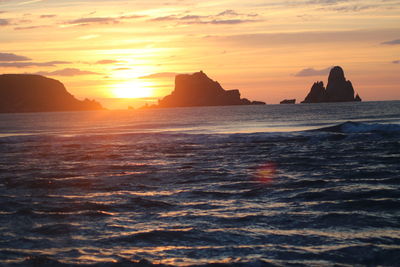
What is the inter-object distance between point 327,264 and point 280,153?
20.8 metres

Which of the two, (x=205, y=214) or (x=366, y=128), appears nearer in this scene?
(x=205, y=214)

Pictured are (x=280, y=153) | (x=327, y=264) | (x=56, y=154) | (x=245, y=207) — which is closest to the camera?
(x=327, y=264)

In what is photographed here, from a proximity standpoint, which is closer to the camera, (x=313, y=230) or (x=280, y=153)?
(x=313, y=230)

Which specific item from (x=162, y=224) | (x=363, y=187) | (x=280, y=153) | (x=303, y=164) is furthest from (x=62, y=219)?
(x=280, y=153)

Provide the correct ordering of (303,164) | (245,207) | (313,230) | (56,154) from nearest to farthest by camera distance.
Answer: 1. (313,230)
2. (245,207)
3. (303,164)
4. (56,154)

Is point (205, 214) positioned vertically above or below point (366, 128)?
below

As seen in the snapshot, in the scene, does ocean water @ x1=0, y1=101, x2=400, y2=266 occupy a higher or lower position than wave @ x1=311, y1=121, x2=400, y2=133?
lower

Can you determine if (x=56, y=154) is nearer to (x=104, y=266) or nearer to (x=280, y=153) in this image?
(x=280, y=153)

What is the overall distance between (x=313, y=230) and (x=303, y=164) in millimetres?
12752

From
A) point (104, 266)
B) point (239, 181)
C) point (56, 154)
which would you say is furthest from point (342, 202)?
point (56, 154)

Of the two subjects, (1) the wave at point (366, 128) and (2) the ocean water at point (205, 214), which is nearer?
(2) the ocean water at point (205, 214)

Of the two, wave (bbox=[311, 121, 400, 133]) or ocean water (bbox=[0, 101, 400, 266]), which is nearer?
ocean water (bbox=[0, 101, 400, 266])

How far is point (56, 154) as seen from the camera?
32750 mm

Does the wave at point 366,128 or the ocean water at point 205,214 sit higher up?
the wave at point 366,128
